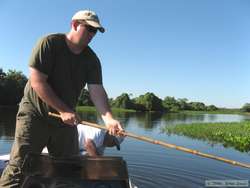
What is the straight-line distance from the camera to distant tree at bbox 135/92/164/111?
4601 inches

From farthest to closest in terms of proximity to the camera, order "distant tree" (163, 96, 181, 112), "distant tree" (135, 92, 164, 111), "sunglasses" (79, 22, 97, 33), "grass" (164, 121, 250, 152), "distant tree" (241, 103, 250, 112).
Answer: "distant tree" (241, 103, 250, 112)
"distant tree" (163, 96, 181, 112)
"distant tree" (135, 92, 164, 111)
"grass" (164, 121, 250, 152)
"sunglasses" (79, 22, 97, 33)

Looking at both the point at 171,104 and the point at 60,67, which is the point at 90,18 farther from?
the point at 171,104

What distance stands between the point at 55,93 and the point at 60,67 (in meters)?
0.24

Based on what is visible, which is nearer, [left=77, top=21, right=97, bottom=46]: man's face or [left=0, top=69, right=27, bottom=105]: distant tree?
[left=77, top=21, right=97, bottom=46]: man's face

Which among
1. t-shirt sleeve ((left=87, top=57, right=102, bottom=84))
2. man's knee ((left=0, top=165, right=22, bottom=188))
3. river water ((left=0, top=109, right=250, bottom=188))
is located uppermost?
t-shirt sleeve ((left=87, top=57, right=102, bottom=84))

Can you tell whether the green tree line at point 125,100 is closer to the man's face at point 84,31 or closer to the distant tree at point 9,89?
the distant tree at point 9,89

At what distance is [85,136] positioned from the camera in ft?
27.3

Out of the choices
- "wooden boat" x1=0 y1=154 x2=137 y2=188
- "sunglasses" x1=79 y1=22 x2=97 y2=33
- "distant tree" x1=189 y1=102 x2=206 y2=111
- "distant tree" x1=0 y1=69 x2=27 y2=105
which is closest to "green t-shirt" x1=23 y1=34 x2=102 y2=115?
"sunglasses" x1=79 y1=22 x2=97 y2=33

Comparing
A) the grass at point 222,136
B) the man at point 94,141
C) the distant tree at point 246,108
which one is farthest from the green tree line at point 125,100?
the man at point 94,141

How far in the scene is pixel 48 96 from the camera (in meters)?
3.83

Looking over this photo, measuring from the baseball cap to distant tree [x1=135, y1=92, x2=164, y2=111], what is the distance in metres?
112

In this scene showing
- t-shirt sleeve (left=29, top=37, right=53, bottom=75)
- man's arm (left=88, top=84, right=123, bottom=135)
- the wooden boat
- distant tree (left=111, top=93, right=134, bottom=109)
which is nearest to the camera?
the wooden boat

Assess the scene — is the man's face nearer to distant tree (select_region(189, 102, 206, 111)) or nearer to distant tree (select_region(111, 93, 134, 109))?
distant tree (select_region(111, 93, 134, 109))

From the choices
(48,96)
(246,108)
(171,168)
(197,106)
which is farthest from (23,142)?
(246,108)
